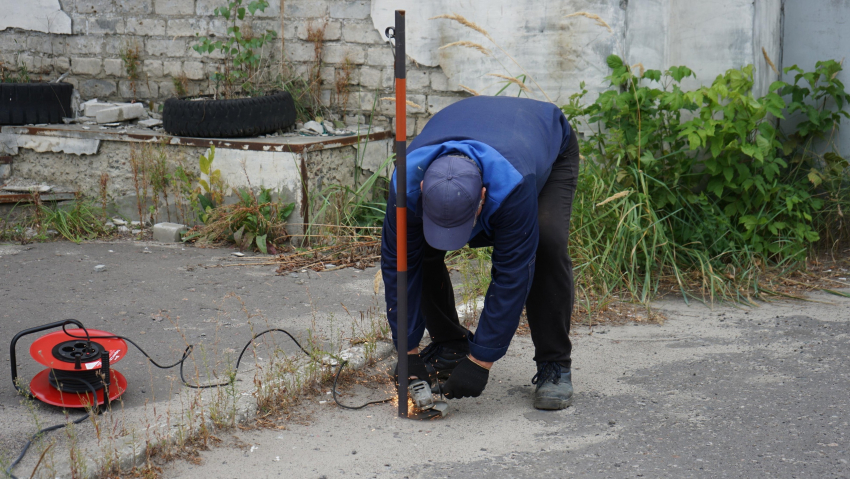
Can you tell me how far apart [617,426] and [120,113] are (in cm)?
547

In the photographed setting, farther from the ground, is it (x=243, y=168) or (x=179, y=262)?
(x=243, y=168)

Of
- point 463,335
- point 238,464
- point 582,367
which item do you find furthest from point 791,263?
point 238,464

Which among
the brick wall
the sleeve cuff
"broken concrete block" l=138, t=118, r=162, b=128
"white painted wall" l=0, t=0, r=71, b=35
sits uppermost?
"white painted wall" l=0, t=0, r=71, b=35

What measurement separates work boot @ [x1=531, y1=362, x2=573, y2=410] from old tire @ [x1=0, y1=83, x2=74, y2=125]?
5.52 m

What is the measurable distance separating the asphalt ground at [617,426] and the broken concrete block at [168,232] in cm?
304

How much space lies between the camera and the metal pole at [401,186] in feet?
8.81

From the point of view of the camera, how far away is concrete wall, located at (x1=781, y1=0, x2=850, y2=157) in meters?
5.29

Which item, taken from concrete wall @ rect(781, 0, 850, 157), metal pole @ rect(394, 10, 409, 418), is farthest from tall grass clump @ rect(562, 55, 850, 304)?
metal pole @ rect(394, 10, 409, 418)

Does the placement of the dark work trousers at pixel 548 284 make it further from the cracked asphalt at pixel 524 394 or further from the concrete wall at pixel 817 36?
the concrete wall at pixel 817 36

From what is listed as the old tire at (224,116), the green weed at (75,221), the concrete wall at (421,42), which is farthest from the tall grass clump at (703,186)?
the green weed at (75,221)

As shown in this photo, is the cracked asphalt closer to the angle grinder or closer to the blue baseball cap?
the angle grinder

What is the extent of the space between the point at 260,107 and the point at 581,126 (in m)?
2.52

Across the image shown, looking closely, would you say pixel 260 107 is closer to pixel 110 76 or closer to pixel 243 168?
pixel 243 168

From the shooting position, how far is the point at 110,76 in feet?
23.3
